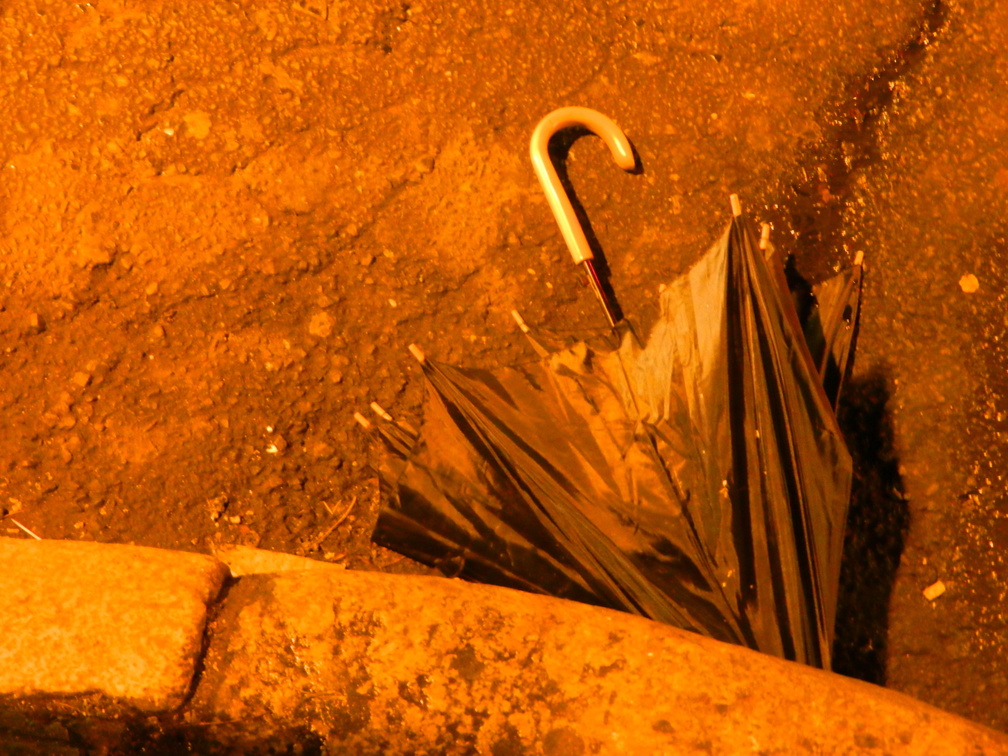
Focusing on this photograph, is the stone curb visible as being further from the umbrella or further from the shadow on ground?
the shadow on ground

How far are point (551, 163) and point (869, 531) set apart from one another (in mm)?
909

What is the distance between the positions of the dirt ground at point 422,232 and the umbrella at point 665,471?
28 centimetres

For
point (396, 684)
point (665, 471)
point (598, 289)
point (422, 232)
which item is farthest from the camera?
point (422, 232)

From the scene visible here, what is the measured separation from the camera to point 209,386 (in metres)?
1.50

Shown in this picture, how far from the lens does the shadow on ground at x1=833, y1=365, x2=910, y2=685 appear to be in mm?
1445

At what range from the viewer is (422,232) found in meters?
1.55

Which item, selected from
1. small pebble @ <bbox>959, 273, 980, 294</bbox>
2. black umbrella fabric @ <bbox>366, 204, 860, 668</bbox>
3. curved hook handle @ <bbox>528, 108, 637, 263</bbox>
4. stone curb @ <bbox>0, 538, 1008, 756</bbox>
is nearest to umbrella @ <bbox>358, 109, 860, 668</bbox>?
black umbrella fabric @ <bbox>366, 204, 860, 668</bbox>

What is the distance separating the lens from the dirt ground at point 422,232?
147cm

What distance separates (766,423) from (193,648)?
2.81 ft

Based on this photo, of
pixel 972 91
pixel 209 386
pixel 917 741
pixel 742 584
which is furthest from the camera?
pixel 972 91

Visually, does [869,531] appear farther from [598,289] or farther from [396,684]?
[396,684]

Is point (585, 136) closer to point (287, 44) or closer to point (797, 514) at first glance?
point (287, 44)

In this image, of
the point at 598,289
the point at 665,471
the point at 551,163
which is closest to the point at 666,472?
the point at 665,471

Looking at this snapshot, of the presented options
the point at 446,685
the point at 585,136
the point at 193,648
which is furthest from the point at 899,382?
the point at 193,648
